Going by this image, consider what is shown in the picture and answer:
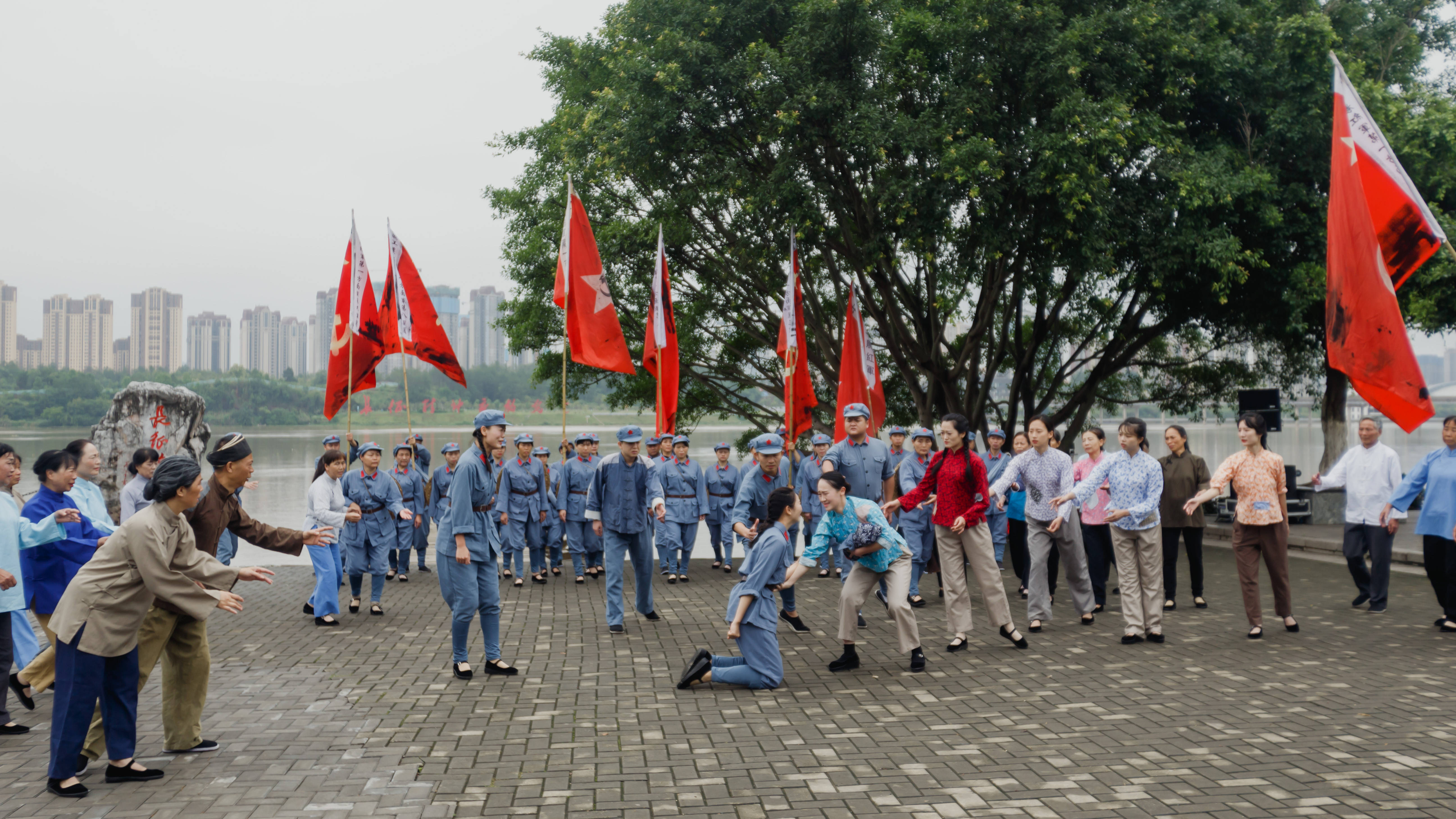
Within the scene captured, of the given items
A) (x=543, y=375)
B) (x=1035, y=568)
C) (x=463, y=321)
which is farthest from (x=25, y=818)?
(x=463, y=321)

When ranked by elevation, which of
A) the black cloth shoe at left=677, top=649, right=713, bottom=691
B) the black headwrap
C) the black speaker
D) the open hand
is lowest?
the black cloth shoe at left=677, top=649, right=713, bottom=691

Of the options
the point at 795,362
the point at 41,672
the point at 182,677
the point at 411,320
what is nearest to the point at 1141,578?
the point at 795,362

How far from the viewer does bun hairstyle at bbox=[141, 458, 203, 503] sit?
473cm

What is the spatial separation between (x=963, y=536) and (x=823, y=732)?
2736mm

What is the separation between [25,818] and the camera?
425 cm

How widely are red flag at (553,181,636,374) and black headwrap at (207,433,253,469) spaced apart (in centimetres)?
402

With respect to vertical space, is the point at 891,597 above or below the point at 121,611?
below

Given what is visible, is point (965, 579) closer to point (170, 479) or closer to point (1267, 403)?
point (170, 479)

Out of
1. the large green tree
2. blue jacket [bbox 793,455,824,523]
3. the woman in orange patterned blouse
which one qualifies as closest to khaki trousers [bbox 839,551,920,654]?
the woman in orange patterned blouse

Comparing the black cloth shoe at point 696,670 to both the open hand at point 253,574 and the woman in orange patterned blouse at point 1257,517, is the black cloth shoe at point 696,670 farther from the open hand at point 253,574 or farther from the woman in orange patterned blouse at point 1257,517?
the woman in orange patterned blouse at point 1257,517

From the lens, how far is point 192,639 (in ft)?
16.9

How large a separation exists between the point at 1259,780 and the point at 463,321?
12545cm

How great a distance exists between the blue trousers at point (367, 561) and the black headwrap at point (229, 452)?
452cm

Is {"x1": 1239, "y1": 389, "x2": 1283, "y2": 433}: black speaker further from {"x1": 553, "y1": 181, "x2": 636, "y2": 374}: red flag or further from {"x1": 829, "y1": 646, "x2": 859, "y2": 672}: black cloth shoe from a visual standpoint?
{"x1": 829, "y1": 646, "x2": 859, "y2": 672}: black cloth shoe
